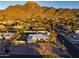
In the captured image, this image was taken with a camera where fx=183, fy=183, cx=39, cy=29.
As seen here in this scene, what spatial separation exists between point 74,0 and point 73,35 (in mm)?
568

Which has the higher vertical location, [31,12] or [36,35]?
→ [31,12]

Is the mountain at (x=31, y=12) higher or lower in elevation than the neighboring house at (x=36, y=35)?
higher

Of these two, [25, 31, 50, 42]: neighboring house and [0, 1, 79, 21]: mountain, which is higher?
[0, 1, 79, 21]: mountain

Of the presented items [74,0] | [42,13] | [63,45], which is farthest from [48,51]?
[74,0]

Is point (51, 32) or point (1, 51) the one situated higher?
point (51, 32)

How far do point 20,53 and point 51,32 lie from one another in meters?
0.61

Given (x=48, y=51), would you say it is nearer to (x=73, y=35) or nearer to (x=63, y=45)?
(x=63, y=45)

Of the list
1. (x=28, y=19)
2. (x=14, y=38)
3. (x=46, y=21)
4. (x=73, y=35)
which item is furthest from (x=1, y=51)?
(x=73, y=35)

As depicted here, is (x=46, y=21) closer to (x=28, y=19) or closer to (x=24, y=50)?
(x=28, y=19)

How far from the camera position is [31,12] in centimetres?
310

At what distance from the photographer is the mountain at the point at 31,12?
3.04 meters

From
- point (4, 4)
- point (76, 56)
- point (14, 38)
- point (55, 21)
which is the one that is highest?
point (4, 4)

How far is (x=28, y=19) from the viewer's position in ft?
10.2

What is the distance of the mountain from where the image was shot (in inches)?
120
